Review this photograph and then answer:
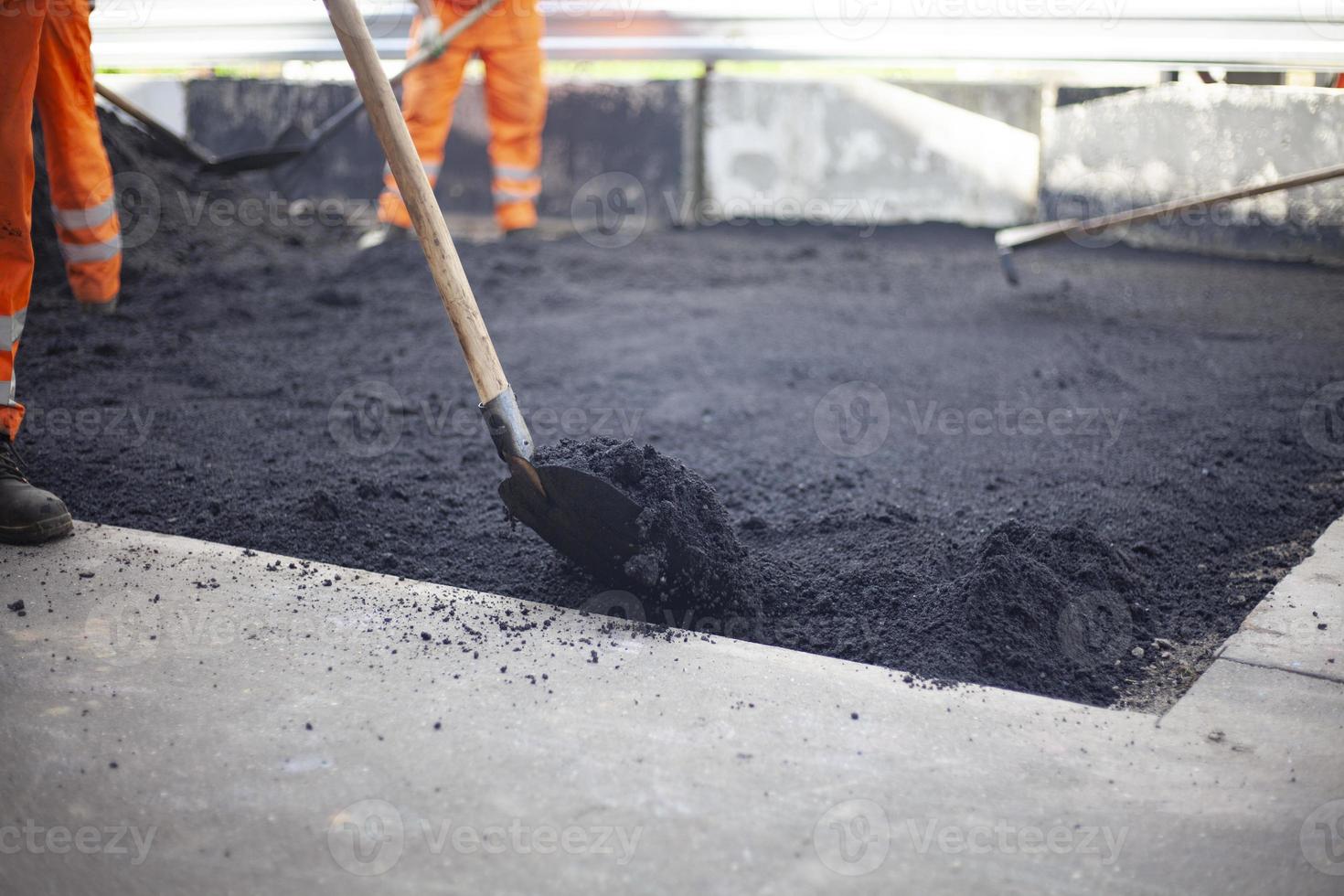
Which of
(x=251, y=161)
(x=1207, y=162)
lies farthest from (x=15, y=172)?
(x=1207, y=162)

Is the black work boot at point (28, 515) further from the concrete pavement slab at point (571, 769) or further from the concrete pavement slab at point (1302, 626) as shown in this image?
the concrete pavement slab at point (1302, 626)

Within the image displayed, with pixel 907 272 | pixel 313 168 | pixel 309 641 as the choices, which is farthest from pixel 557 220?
pixel 309 641

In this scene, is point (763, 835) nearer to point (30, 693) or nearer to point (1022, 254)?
point (30, 693)

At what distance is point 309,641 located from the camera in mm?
1922

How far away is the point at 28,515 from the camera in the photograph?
2258 millimetres

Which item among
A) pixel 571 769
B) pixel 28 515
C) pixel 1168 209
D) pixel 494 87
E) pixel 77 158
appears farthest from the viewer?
pixel 494 87

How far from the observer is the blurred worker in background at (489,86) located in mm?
5551

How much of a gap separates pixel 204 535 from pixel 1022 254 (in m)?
4.67

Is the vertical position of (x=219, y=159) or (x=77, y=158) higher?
(x=219, y=159)

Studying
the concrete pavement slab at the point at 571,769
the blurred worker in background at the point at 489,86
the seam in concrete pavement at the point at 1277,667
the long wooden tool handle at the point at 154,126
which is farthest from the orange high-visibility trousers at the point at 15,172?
the blurred worker in background at the point at 489,86

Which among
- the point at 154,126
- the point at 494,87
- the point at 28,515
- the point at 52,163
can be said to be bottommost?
the point at 28,515

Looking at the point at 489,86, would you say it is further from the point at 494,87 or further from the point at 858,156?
the point at 858,156

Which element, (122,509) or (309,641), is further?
(122,509)

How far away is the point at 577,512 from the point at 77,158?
2900 mm
